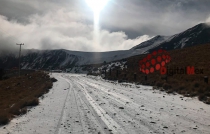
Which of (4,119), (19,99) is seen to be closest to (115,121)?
(4,119)

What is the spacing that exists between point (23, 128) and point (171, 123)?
19.6ft

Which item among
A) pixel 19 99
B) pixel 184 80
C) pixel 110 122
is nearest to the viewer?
pixel 110 122

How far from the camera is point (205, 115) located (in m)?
9.54

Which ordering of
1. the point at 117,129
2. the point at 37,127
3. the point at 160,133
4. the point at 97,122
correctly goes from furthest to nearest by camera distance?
the point at 97,122
the point at 37,127
the point at 117,129
the point at 160,133

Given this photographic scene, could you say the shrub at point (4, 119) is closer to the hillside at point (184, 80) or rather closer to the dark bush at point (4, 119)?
the dark bush at point (4, 119)

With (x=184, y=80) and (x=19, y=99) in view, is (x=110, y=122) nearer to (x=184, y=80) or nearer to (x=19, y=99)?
(x=19, y=99)

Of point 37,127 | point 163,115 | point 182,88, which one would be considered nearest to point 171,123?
point 163,115

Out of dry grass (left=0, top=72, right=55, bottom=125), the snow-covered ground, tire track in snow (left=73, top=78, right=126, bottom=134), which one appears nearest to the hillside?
the snow-covered ground

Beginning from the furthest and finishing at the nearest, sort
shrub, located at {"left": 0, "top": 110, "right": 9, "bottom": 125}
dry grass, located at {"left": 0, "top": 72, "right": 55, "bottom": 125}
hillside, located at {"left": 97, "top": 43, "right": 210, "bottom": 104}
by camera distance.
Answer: hillside, located at {"left": 97, "top": 43, "right": 210, "bottom": 104} < dry grass, located at {"left": 0, "top": 72, "right": 55, "bottom": 125} < shrub, located at {"left": 0, "top": 110, "right": 9, "bottom": 125}

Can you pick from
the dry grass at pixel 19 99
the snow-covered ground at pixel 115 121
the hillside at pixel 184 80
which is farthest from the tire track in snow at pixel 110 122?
the hillside at pixel 184 80

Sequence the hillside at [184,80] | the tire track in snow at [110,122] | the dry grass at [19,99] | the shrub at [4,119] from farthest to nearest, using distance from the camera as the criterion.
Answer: the hillside at [184,80]
the dry grass at [19,99]
the shrub at [4,119]
the tire track in snow at [110,122]

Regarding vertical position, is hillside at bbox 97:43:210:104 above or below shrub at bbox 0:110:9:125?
above

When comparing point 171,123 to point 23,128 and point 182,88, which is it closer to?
point 23,128

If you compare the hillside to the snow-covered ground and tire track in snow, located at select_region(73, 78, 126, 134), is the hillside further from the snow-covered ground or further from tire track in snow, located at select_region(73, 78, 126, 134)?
tire track in snow, located at select_region(73, 78, 126, 134)
